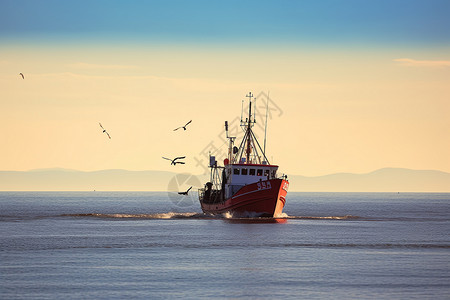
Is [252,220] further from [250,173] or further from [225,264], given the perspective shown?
[225,264]

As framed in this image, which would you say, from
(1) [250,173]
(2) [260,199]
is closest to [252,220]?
(2) [260,199]

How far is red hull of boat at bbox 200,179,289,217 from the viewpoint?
96375 mm

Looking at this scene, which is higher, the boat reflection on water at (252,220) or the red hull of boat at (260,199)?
the red hull of boat at (260,199)

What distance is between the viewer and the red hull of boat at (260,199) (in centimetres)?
9638

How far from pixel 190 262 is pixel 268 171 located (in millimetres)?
45613

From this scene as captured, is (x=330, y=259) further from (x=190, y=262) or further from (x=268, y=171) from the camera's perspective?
(x=268, y=171)

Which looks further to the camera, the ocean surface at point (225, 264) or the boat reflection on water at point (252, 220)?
the boat reflection on water at point (252, 220)

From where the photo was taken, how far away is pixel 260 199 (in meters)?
98.2

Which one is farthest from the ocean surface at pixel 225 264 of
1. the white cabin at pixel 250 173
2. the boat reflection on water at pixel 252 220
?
the white cabin at pixel 250 173

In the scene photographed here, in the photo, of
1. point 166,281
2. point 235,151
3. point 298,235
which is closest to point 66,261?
point 166,281

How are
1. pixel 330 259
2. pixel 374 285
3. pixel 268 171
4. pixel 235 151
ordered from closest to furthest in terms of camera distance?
pixel 374 285 → pixel 330 259 → pixel 268 171 → pixel 235 151

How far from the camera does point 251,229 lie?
89250 mm

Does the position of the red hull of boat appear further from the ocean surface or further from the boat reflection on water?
the ocean surface

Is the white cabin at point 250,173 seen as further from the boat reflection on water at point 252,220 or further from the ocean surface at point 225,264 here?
the ocean surface at point 225,264
